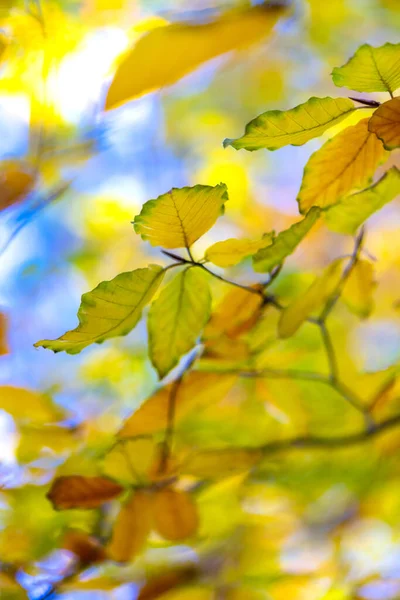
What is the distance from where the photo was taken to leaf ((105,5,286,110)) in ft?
1.46

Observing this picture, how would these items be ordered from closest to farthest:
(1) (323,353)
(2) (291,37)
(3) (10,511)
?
(3) (10,511) → (1) (323,353) → (2) (291,37)

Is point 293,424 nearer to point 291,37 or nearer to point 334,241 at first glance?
point 334,241

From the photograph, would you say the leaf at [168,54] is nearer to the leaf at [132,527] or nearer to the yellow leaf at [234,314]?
the yellow leaf at [234,314]

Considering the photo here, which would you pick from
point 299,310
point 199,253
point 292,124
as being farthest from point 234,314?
point 199,253

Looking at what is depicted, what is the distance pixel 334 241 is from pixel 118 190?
37 cm

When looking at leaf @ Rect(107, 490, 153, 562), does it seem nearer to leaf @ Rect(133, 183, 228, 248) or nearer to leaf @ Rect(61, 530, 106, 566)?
leaf @ Rect(61, 530, 106, 566)

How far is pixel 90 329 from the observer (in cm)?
25

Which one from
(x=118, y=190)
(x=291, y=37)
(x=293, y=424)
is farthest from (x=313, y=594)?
(x=291, y=37)

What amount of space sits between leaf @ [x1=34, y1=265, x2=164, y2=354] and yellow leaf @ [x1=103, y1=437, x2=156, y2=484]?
140 mm

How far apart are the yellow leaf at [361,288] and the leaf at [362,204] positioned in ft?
0.24

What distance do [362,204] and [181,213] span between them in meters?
0.13

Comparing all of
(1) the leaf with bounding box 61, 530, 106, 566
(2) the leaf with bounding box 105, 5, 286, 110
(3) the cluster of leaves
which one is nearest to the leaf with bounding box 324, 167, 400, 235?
(3) the cluster of leaves

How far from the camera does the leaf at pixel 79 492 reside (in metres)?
0.35

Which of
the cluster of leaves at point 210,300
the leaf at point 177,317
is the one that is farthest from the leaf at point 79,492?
the leaf at point 177,317
